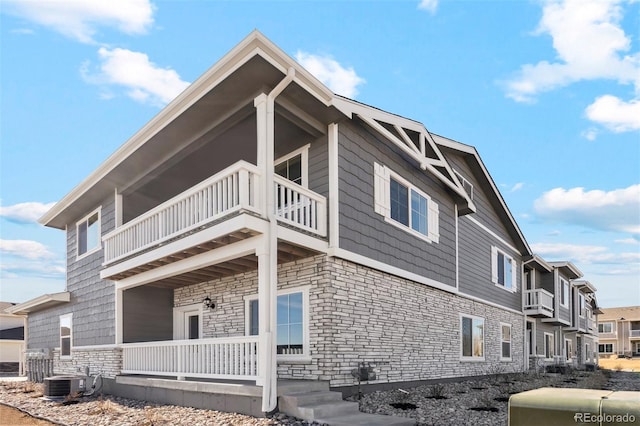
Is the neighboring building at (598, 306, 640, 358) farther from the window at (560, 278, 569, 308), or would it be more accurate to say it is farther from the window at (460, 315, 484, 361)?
the window at (460, 315, 484, 361)

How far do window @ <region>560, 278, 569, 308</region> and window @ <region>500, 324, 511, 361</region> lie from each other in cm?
883

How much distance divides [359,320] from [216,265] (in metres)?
3.36

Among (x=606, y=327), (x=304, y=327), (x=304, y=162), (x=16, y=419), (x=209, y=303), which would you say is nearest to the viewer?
(x=304, y=327)

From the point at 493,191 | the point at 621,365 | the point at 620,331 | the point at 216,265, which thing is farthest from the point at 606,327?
the point at 216,265

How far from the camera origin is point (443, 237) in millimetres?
15359

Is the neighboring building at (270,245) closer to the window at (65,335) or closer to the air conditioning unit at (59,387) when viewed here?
the window at (65,335)

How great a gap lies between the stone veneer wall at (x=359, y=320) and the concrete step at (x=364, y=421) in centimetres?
170

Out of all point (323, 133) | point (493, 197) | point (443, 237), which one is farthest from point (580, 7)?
point (493, 197)

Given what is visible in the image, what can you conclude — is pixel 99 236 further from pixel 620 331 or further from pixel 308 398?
pixel 620 331

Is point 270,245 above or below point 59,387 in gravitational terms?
above

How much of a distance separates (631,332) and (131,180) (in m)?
64.9

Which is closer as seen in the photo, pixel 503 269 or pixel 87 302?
pixel 87 302

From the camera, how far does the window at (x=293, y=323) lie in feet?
34.0

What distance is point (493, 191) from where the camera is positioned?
19859 millimetres
